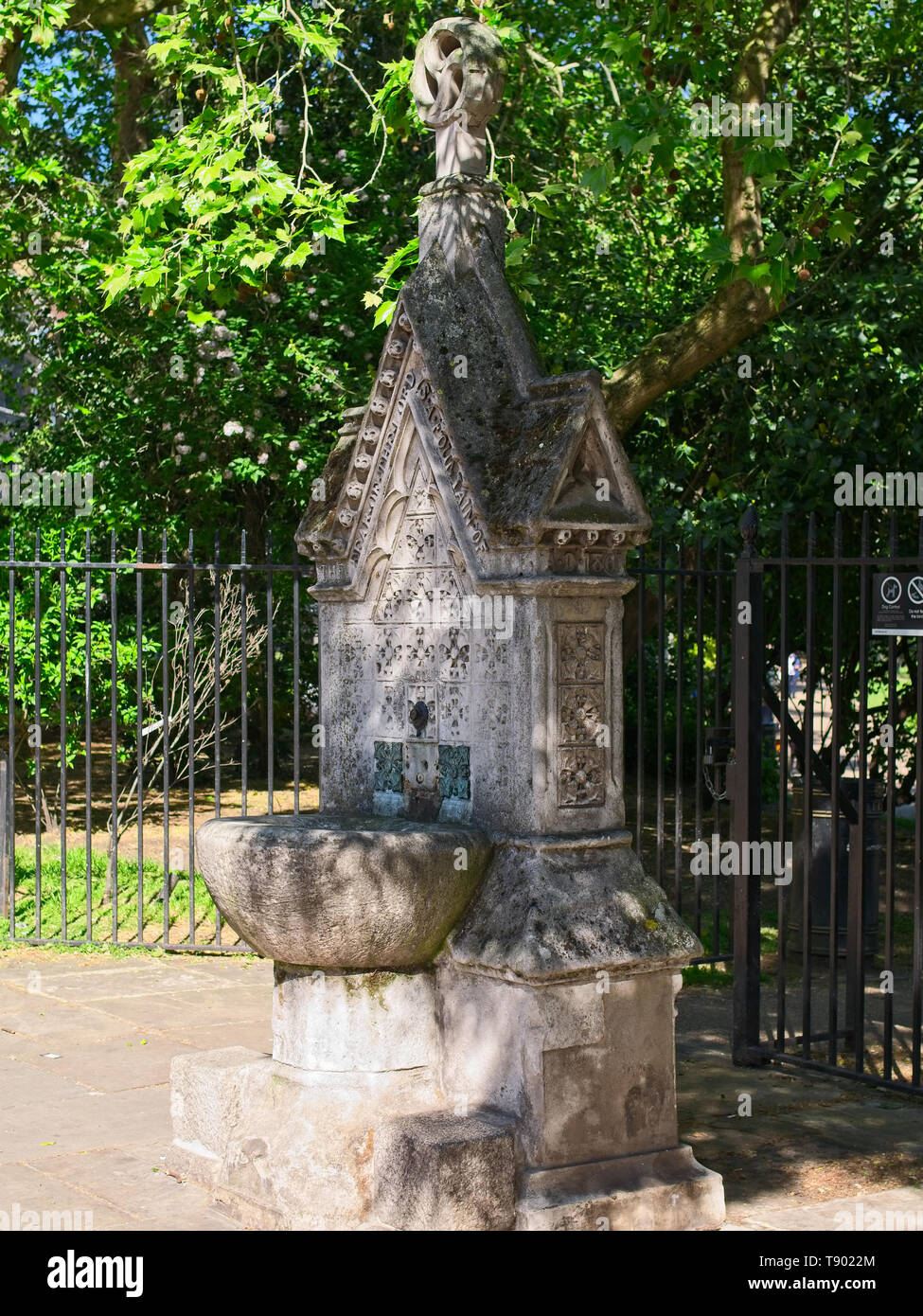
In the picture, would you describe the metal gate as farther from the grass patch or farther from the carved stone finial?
the grass patch

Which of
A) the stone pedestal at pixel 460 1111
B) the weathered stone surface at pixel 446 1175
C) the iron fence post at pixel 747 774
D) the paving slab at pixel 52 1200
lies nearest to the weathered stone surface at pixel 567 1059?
the stone pedestal at pixel 460 1111

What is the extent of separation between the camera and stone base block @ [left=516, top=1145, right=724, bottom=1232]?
15.0 ft

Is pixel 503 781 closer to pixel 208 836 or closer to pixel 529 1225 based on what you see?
pixel 208 836

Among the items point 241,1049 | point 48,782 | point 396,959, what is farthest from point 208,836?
point 48,782

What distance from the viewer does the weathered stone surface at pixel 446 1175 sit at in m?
4.45

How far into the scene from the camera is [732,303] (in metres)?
9.59

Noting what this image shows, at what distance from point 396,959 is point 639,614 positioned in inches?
118

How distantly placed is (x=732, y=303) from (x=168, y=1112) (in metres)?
5.91

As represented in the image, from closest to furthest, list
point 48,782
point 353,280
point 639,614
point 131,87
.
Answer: point 639,614 → point 353,280 → point 131,87 → point 48,782

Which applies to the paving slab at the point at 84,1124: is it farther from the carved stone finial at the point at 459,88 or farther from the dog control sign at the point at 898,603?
the carved stone finial at the point at 459,88

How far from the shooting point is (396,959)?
486cm

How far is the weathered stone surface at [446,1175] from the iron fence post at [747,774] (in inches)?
106

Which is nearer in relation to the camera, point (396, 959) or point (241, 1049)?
point (396, 959)

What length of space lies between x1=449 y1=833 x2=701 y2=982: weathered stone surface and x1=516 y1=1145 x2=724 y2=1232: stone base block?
1.93ft
